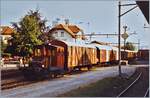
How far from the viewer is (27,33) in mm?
54438

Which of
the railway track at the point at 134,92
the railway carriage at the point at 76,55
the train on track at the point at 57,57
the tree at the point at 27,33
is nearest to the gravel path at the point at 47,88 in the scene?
the train on track at the point at 57,57

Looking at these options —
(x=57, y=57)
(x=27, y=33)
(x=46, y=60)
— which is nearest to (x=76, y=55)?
(x=57, y=57)

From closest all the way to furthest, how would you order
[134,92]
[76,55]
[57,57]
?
1. [134,92]
2. [57,57]
3. [76,55]

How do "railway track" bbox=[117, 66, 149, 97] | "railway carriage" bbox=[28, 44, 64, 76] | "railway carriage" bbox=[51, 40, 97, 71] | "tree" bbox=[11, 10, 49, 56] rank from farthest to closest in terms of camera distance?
"tree" bbox=[11, 10, 49, 56]
"railway carriage" bbox=[51, 40, 97, 71]
"railway carriage" bbox=[28, 44, 64, 76]
"railway track" bbox=[117, 66, 149, 97]

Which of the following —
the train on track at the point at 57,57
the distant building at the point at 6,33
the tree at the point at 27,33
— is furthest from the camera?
the distant building at the point at 6,33

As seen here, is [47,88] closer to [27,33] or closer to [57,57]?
[57,57]

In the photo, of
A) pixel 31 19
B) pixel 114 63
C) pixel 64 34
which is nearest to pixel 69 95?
pixel 31 19

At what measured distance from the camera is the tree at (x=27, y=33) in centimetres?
5330

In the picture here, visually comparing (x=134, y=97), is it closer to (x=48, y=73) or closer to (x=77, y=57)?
(x=48, y=73)

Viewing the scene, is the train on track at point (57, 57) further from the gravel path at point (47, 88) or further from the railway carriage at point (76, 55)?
the gravel path at point (47, 88)

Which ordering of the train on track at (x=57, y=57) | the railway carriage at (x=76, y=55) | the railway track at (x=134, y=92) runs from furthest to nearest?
the railway carriage at (x=76, y=55) → the train on track at (x=57, y=57) → the railway track at (x=134, y=92)

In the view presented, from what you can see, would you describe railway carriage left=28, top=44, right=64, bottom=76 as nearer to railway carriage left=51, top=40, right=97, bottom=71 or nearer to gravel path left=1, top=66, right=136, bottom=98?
gravel path left=1, top=66, right=136, bottom=98

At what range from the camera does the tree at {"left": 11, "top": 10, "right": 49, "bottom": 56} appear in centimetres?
5330

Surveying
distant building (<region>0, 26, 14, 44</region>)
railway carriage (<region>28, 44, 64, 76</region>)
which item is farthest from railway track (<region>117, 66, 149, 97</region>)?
distant building (<region>0, 26, 14, 44</region>)
